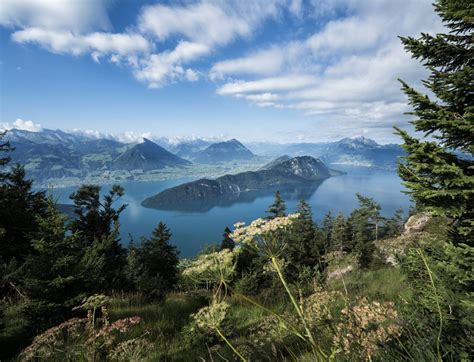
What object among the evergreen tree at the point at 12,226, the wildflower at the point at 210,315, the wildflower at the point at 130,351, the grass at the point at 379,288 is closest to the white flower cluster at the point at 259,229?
the wildflower at the point at 210,315

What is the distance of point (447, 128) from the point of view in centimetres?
578

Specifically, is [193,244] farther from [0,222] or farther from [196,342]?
[196,342]

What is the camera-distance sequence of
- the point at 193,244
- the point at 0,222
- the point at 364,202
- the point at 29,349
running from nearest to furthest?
the point at 29,349, the point at 0,222, the point at 364,202, the point at 193,244

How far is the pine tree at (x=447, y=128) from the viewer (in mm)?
5383

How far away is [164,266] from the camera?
3672cm

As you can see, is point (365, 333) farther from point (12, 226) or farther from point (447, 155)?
point (12, 226)

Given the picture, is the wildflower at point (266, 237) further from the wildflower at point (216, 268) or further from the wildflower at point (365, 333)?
the wildflower at point (365, 333)

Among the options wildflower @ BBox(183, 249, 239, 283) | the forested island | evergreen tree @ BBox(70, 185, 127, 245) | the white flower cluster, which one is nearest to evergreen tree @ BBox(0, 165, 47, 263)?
the forested island

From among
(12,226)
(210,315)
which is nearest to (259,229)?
(210,315)

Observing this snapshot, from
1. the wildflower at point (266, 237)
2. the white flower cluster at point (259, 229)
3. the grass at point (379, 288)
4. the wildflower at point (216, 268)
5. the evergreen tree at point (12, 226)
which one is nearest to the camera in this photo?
the wildflower at point (266, 237)

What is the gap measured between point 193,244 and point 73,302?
15504 cm

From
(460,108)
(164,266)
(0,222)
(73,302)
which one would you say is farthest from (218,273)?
(164,266)

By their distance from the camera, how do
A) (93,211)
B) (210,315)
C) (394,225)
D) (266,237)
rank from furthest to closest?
(394,225) < (93,211) < (210,315) < (266,237)

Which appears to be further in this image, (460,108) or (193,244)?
(193,244)
